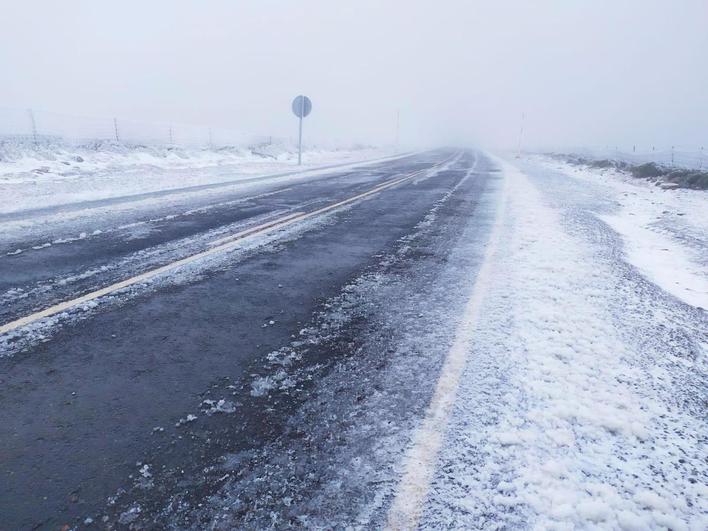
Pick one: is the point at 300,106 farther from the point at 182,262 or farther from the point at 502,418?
the point at 502,418

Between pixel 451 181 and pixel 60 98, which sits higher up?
pixel 60 98

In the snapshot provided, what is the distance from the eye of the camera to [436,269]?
5188 millimetres

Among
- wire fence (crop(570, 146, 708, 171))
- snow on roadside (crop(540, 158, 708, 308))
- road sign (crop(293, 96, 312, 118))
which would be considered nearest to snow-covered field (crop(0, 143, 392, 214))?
road sign (crop(293, 96, 312, 118))

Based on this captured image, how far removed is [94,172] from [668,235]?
52.4 feet

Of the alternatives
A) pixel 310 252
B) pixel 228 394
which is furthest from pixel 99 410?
pixel 310 252

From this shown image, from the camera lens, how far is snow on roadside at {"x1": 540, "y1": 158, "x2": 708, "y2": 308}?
523 centimetres

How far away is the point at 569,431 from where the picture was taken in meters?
2.34

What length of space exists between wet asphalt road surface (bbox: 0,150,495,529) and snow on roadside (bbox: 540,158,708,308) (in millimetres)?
2831

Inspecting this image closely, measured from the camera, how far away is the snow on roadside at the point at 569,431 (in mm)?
1842

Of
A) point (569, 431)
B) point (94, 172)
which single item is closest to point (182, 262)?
point (569, 431)

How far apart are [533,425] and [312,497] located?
1291mm

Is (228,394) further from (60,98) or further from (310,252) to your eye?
(60,98)

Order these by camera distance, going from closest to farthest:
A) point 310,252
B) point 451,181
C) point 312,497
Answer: point 312,497 → point 310,252 → point 451,181

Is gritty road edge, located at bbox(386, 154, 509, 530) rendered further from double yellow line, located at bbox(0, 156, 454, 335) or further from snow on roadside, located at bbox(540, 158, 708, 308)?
double yellow line, located at bbox(0, 156, 454, 335)
